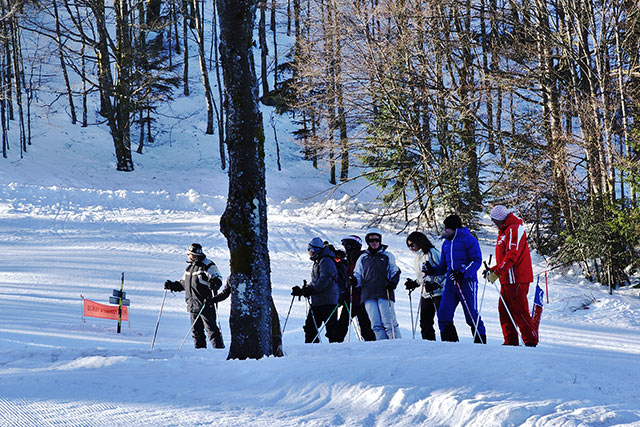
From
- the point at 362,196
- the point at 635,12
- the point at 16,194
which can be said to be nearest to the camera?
the point at 635,12

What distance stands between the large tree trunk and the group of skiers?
1935mm

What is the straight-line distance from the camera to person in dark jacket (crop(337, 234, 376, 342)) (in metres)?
8.86

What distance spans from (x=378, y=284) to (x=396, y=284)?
0.81 feet

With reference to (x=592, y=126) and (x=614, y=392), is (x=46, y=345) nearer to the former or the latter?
(x=614, y=392)

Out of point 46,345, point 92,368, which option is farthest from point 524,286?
point 46,345

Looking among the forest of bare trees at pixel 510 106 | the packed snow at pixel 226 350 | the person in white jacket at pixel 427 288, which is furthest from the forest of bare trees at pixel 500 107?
the person in white jacket at pixel 427 288

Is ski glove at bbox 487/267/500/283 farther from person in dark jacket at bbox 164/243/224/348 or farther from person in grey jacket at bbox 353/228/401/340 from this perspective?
person in dark jacket at bbox 164/243/224/348

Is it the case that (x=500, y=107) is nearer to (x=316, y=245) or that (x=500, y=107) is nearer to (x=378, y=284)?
(x=378, y=284)

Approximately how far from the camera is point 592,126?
15.0m

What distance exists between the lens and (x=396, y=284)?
830 centimetres

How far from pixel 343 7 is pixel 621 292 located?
12.2m

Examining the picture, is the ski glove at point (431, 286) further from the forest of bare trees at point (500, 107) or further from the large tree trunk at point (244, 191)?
the forest of bare trees at point (500, 107)

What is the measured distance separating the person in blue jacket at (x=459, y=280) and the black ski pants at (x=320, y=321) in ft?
5.17

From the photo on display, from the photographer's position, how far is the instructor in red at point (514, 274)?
7.38 metres
